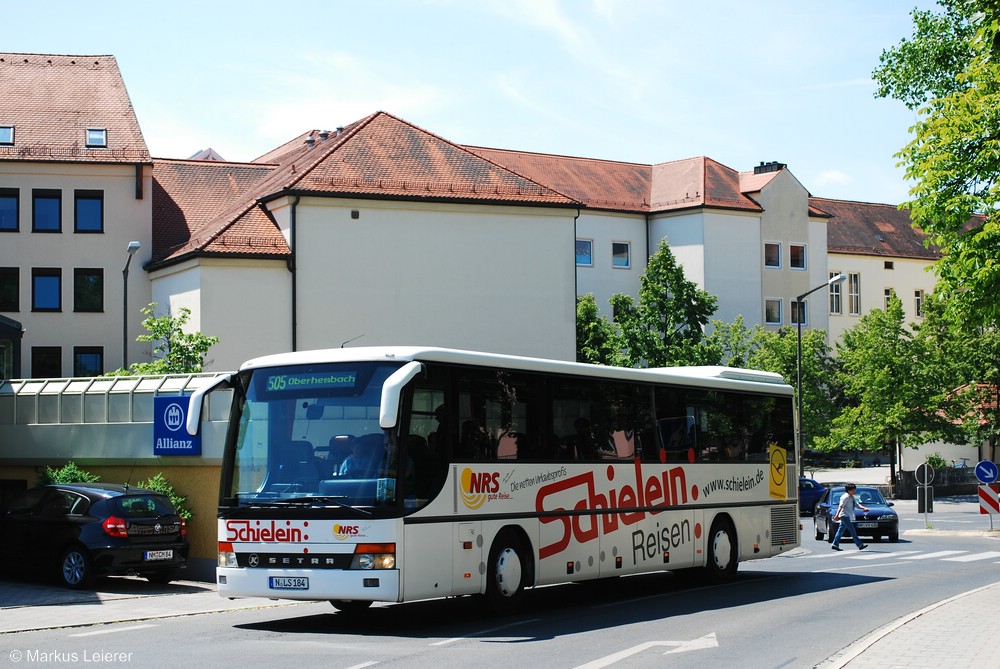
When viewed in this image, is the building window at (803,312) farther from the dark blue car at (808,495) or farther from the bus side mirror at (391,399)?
the bus side mirror at (391,399)

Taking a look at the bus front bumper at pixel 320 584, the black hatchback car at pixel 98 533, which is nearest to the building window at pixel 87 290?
the black hatchback car at pixel 98 533

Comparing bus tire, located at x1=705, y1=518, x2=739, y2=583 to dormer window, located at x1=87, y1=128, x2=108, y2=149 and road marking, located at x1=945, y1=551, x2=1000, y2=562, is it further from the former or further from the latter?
dormer window, located at x1=87, y1=128, x2=108, y2=149

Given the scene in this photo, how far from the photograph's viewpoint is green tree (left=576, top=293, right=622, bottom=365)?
66688mm

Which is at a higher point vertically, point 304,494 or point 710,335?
point 710,335

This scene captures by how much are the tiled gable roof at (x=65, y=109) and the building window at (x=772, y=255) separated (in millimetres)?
39650

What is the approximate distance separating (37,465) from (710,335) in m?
54.6

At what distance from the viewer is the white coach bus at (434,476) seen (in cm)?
1377

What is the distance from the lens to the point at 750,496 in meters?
21.2

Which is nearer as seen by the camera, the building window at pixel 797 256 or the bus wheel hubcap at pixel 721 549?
the bus wheel hubcap at pixel 721 549

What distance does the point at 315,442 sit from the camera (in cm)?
1395

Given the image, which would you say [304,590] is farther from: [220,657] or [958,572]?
[958,572]

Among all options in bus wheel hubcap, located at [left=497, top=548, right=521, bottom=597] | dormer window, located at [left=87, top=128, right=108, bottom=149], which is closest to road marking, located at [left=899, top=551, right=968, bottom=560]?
bus wheel hubcap, located at [left=497, top=548, right=521, bottom=597]

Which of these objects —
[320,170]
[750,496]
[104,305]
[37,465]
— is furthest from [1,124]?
[750,496]

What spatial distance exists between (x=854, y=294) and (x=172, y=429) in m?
74.1
